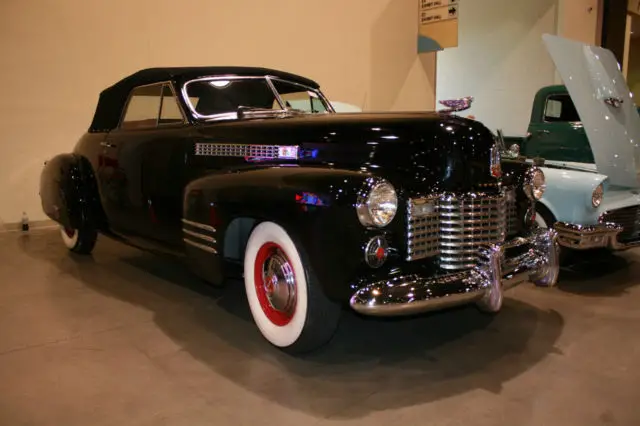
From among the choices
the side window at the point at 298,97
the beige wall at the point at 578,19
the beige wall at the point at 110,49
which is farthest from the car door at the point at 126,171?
the beige wall at the point at 578,19

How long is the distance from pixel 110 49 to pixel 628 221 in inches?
221

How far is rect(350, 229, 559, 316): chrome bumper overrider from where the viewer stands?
2406mm

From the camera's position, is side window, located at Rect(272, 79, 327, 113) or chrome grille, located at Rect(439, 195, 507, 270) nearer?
chrome grille, located at Rect(439, 195, 507, 270)

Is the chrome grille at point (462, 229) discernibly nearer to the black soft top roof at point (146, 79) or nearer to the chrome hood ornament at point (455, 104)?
the chrome hood ornament at point (455, 104)

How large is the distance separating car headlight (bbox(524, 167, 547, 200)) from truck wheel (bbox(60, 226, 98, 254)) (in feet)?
11.3

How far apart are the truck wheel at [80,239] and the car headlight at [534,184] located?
3.45 metres

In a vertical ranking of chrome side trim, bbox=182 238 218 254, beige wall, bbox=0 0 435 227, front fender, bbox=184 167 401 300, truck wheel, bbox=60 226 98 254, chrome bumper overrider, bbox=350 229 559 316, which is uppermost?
beige wall, bbox=0 0 435 227

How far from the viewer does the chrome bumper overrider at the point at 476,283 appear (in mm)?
2406

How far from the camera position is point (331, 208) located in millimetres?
2480

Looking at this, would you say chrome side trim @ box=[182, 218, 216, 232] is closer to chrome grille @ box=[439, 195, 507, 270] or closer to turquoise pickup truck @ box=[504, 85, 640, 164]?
chrome grille @ box=[439, 195, 507, 270]

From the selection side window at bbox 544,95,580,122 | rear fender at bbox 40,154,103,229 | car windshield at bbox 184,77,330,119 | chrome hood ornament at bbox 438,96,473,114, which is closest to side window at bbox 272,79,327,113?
car windshield at bbox 184,77,330,119

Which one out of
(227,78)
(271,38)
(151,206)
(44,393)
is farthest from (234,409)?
(271,38)

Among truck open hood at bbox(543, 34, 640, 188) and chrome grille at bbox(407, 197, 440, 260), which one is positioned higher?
truck open hood at bbox(543, 34, 640, 188)

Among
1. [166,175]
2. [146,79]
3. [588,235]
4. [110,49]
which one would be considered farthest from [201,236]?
[110,49]
